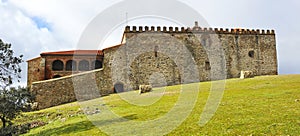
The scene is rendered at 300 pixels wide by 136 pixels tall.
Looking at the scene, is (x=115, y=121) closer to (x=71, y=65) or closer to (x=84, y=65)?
(x=84, y=65)

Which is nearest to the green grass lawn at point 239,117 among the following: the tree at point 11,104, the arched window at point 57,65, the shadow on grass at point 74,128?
the shadow on grass at point 74,128

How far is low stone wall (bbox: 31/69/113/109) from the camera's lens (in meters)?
37.1

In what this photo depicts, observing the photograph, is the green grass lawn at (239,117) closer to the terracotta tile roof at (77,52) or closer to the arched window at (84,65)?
the arched window at (84,65)

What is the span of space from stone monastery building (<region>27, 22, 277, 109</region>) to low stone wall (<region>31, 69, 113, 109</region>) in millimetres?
215

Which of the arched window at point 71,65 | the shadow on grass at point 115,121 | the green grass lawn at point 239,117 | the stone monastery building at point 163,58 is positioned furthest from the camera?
the arched window at point 71,65

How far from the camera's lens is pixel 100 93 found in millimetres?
41094

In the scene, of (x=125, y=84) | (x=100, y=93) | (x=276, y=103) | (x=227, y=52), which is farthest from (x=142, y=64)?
(x=276, y=103)

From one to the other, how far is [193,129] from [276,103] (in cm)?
708

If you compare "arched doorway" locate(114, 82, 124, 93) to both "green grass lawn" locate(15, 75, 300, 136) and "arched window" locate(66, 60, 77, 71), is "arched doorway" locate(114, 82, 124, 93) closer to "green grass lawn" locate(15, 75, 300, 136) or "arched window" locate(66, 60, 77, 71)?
"arched window" locate(66, 60, 77, 71)

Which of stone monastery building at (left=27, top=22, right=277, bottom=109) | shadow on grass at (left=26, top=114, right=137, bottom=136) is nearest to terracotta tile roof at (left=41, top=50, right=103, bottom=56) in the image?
stone monastery building at (left=27, top=22, right=277, bottom=109)

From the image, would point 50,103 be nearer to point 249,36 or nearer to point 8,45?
point 8,45

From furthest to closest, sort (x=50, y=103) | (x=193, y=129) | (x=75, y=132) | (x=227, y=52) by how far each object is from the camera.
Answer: (x=227, y=52), (x=50, y=103), (x=75, y=132), (x=193, y=129)

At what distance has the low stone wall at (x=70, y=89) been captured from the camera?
37062mm

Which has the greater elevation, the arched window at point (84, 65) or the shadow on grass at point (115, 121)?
the arched window at point (84, 65)
